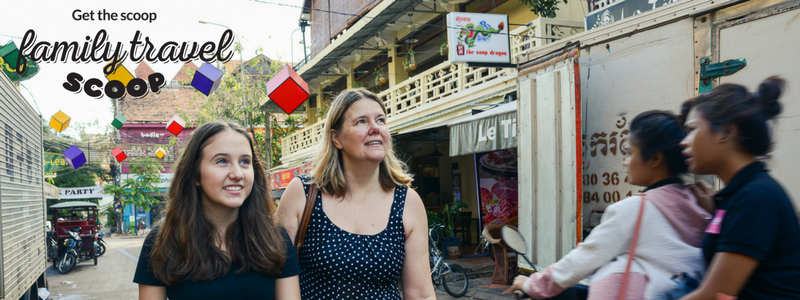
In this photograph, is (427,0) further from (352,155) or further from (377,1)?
(352,155)

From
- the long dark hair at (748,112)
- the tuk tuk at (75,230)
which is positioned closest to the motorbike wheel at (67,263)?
the tuk tuk at (75,230)

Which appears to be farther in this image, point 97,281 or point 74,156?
point 74,156

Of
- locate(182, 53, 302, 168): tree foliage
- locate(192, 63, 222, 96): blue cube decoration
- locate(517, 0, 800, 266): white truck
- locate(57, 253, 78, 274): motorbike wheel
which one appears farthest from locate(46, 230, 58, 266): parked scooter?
locate(517, 0, 800, 266): white truck

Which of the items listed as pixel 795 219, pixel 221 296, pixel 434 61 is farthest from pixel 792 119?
pixel 434 61

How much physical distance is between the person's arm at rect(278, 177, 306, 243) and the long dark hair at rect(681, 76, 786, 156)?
5.09ft

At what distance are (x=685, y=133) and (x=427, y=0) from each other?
11823 mm

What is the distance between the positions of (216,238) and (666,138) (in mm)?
1702

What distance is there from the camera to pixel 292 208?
2.31 meters

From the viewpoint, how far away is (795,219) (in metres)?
1.51

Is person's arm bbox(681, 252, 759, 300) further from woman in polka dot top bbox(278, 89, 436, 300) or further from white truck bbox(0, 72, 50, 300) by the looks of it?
white truck bbox(0, 72, 50, 300)

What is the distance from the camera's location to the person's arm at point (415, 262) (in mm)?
2346

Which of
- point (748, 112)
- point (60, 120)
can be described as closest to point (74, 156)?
point (60, 120)

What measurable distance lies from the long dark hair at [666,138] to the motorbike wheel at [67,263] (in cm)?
1770

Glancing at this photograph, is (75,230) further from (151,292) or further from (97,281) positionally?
(151,292)
